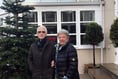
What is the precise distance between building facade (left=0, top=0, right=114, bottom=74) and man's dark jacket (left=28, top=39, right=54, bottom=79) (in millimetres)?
8633

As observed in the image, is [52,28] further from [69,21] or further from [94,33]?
[94,33]

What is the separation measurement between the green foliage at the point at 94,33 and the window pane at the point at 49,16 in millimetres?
1763

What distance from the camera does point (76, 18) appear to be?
1482 centimetres

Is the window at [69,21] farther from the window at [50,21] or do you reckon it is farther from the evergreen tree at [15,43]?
the evergreen tree at [15,43]

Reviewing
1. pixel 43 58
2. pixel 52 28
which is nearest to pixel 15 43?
pixel 43 58

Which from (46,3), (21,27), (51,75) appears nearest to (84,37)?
(46,3)

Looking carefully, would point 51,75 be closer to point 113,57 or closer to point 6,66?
point 6,66

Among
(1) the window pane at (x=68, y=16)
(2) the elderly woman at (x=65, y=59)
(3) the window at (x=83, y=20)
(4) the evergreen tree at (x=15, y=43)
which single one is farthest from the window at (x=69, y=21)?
(2) the elderly woman at (x=65, y=59)

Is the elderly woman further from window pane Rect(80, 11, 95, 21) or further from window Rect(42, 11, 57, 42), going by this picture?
window pane Rect(80, 11, 95, 21)

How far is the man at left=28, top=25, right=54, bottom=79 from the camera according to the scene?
5984 mm

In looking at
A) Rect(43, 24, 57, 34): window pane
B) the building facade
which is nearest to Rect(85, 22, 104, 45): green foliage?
the building facade

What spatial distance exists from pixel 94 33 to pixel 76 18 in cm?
141

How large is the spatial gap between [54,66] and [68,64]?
323 millimetres

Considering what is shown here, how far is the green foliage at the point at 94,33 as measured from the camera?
Result: 13.8 m
